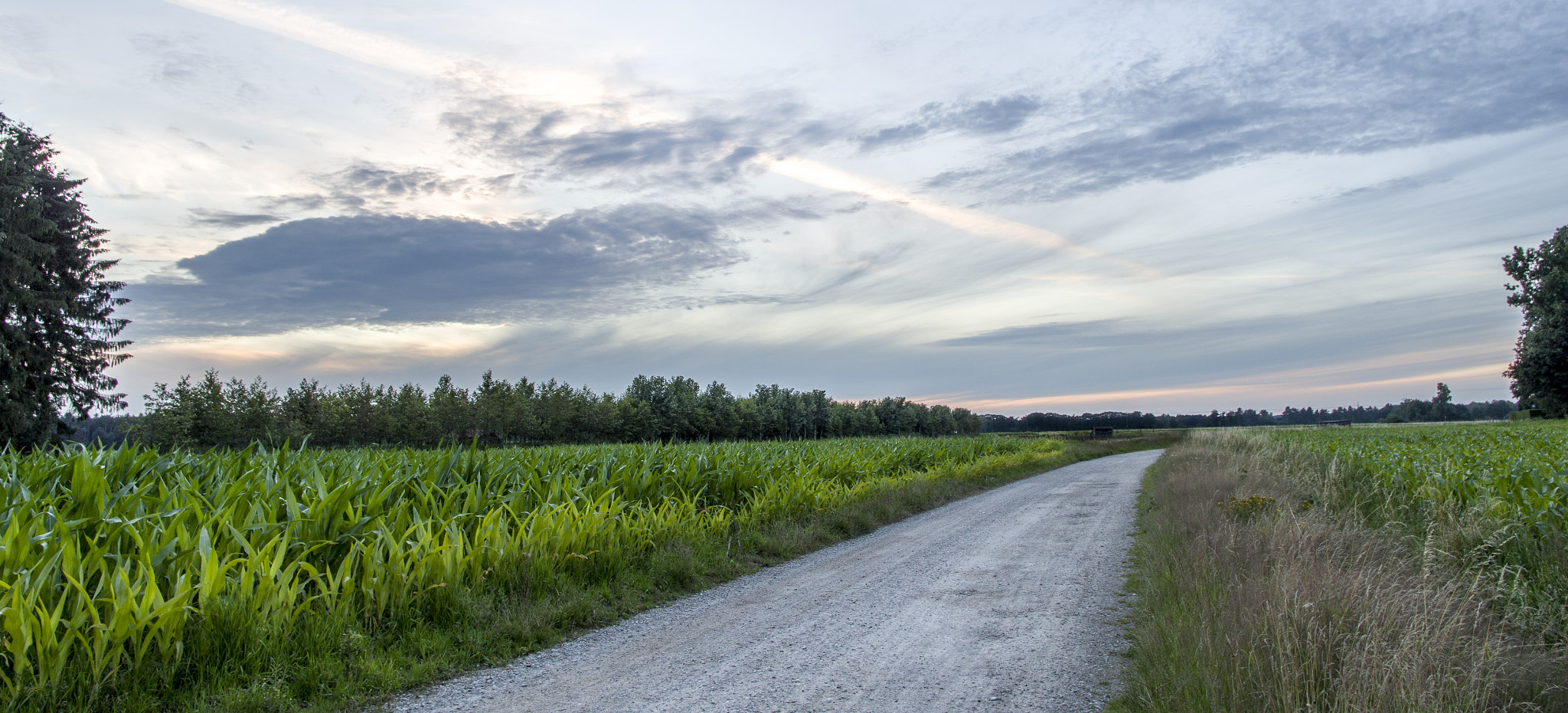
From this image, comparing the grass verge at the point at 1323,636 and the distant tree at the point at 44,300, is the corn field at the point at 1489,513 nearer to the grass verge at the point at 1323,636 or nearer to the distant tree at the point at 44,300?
the grass verge at the point at 1323,636

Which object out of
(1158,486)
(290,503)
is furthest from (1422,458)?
(290,503)

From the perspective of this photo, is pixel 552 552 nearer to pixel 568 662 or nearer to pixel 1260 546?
pixel 568 662

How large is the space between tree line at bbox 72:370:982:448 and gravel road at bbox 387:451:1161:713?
26.1 m

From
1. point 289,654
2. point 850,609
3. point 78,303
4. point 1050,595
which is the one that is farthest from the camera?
point 78,303

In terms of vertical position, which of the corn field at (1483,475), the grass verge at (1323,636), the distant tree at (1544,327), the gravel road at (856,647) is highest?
the distant tree at (1544,327)

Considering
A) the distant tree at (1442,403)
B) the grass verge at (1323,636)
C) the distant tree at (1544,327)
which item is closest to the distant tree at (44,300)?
the grass verge at (1323,636)

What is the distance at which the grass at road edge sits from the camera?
478 cm

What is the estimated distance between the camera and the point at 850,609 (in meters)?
7.18

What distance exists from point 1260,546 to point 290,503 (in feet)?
31.6

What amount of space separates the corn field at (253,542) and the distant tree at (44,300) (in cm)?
3902

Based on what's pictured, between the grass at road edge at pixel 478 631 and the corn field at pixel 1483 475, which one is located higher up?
the corn field at pixel 1483 475

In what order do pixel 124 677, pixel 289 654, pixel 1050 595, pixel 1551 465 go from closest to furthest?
pixel 124 677, pixel 289 654, pixel 1050 595, pixel 1551 465

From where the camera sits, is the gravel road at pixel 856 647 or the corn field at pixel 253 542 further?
the gravel road at pixel 856 647

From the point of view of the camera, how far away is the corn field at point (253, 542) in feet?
14.9
